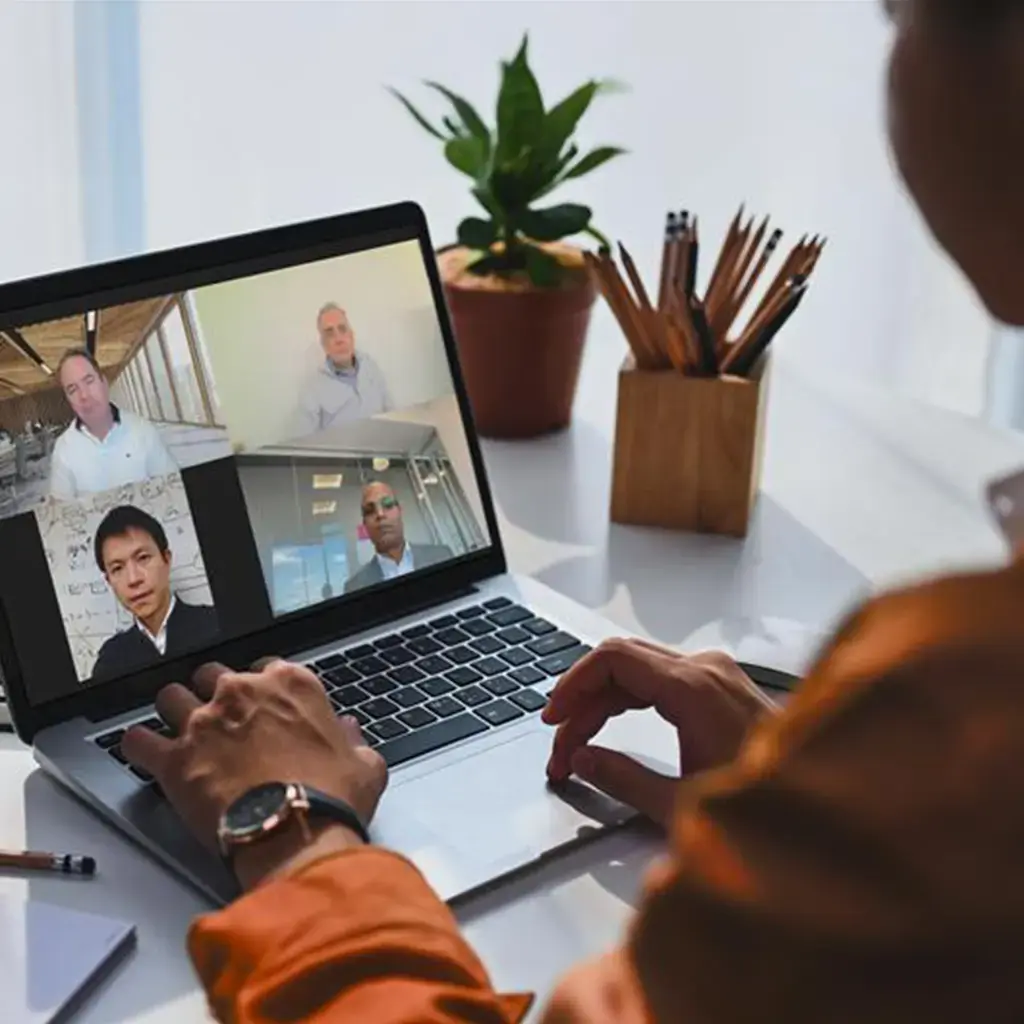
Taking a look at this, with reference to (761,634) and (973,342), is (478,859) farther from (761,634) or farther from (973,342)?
(973,342)

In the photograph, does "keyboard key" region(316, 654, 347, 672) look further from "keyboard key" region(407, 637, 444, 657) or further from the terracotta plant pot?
the terracotta plant pot

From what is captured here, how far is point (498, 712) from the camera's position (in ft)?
3.15

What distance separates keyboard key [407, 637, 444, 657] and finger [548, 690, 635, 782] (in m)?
0.12

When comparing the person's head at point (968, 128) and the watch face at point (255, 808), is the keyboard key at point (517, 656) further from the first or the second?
the person's head at point (968, 128)

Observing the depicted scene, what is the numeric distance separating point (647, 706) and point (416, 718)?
0.41 feet

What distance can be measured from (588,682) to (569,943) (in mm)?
154

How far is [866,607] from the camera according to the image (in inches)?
17.4

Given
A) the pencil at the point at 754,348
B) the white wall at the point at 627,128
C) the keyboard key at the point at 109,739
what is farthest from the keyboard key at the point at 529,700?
the white wall at the point at 627,128

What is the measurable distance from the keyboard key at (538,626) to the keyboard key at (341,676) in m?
0.11

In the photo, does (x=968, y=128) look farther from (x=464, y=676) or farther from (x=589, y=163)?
(x=589, y=163)

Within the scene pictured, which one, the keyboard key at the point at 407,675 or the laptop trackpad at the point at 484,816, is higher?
the keyboard key at the point at 407,675

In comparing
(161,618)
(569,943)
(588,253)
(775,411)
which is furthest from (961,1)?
(775,411)

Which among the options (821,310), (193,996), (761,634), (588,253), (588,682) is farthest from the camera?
(821,310)

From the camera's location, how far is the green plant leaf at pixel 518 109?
1.28 m
